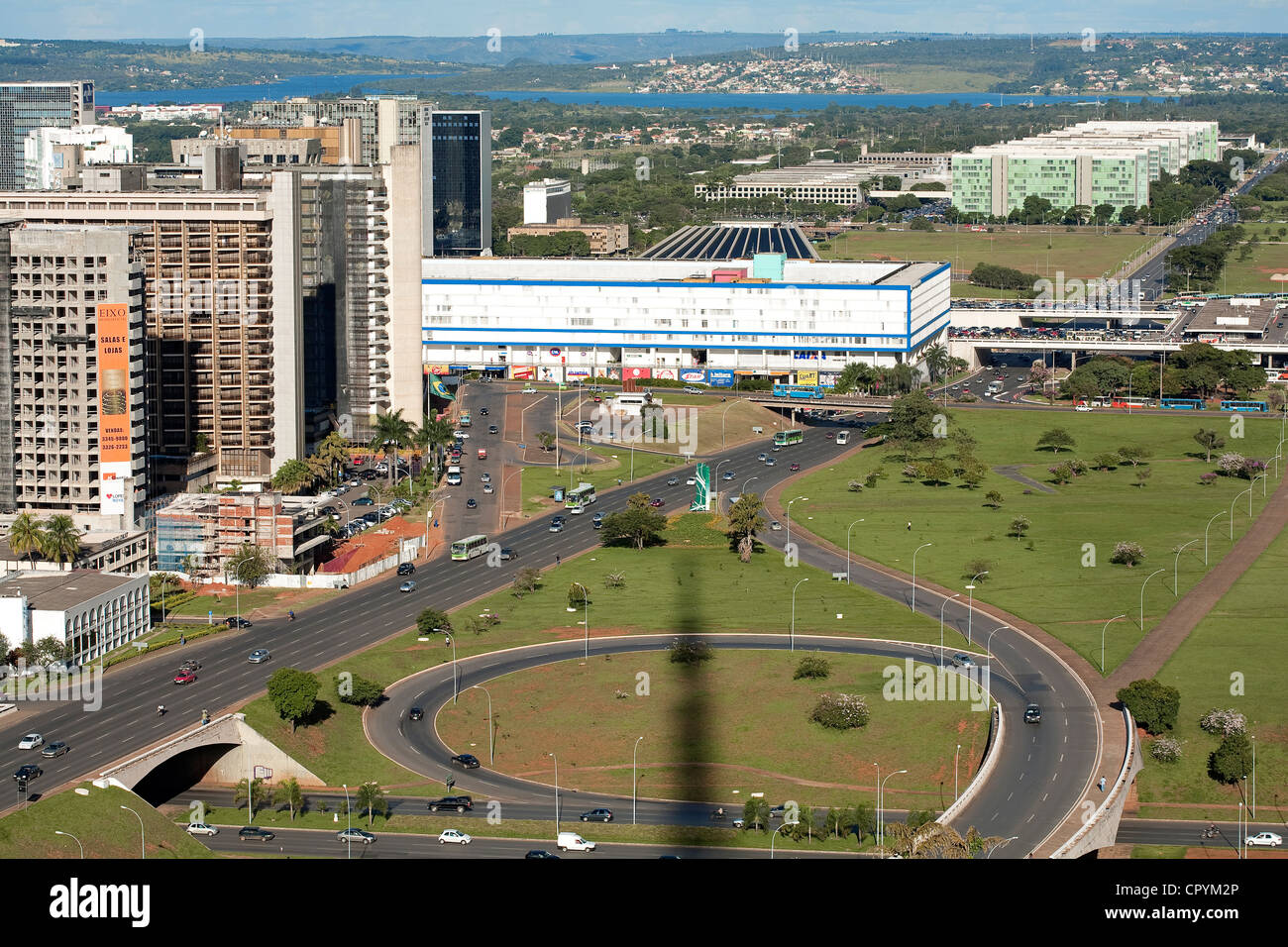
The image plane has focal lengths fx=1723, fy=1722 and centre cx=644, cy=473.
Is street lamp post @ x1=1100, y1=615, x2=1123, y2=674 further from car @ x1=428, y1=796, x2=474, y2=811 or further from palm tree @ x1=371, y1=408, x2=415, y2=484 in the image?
palm tree @ x1=371, y1=408, x2=415, y2=484

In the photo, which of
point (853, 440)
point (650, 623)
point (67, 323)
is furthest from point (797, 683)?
point (853, 440)

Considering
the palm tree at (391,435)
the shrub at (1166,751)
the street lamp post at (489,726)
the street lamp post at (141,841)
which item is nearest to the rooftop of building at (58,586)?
the street lamp post at (489,726)

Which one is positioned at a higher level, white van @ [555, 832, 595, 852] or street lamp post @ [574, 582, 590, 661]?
street lamp post @ [574, 582, 590, 661]

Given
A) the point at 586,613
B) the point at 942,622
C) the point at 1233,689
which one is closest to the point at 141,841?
the point at 586,613

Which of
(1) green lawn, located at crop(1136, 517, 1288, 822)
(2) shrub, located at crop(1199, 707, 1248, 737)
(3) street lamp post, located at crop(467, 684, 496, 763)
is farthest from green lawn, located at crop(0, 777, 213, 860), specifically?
(2) shrub, located at crop(1199, 707, 1248, 737)

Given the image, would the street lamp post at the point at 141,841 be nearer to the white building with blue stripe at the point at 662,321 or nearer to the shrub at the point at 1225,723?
the shrub at the point at 1225,723
